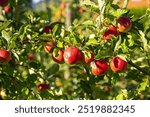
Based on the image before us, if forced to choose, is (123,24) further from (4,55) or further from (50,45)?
(4,55)

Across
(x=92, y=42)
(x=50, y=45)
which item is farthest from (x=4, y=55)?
(x=92, y=42)

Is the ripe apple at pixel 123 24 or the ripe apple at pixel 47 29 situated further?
the ripe apple at pixel 47 29

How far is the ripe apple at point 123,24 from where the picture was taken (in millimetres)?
2496

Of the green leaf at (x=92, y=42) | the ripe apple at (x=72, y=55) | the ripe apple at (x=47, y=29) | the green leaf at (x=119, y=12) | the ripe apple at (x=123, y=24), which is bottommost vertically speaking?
the ripe apple at (x=72, y=55)

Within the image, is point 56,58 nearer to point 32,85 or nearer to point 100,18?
point 100,18

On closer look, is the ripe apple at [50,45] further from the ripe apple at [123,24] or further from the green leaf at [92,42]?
the ripe apple at [123,24]

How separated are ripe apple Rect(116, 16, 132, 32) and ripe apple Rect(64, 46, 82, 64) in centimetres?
28

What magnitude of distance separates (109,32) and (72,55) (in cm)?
32

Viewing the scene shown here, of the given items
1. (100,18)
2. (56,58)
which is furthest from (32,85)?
Result: (100,18)

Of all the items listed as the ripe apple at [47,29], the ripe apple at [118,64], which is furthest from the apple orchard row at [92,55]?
the ripe apple at [47,29]

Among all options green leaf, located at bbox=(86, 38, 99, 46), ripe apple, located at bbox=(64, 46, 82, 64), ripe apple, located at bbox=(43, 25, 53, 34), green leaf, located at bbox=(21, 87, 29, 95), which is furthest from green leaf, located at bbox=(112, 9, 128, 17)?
→ green leaf, located at bbox=(21, 87, 29, 95)

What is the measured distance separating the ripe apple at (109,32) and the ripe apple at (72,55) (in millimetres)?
209

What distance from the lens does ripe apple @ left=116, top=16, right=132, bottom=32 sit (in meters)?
2.50

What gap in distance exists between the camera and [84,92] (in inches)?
A: 135
